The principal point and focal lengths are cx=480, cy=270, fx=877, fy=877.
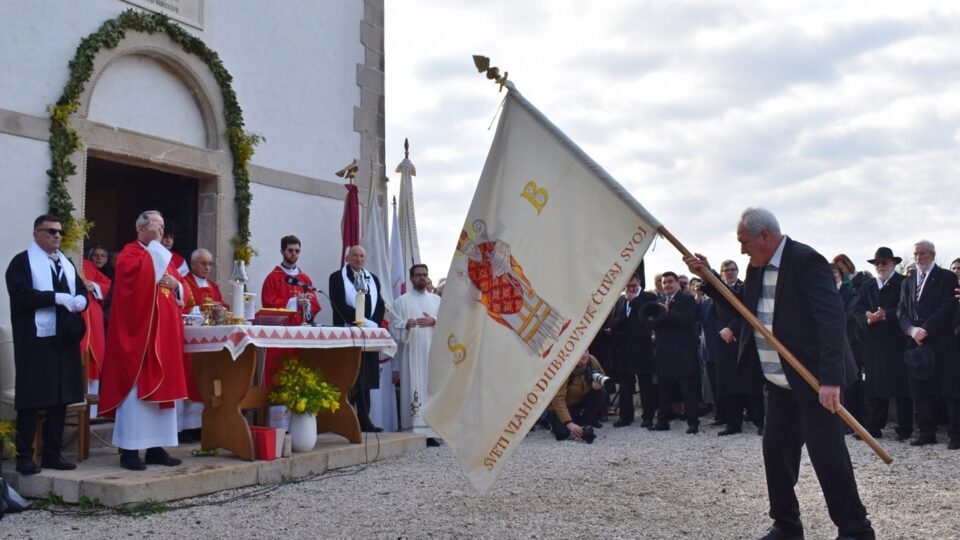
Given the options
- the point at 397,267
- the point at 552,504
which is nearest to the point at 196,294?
the point at 397,267

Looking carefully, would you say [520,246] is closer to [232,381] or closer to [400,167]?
[232,381]

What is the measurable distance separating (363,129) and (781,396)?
7.62 meters

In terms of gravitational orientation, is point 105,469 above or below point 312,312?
below

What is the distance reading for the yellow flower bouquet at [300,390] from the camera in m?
7.35

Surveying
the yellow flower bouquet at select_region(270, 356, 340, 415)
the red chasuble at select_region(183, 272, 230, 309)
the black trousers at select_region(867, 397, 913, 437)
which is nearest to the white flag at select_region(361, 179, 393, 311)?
the red chasuble at select_region(183, 272, 230, 309)

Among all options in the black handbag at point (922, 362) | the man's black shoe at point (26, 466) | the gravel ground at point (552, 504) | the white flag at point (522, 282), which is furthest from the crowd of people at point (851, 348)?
the man's black shoe at point (26, 466)

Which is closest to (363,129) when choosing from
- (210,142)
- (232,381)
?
(210,142)

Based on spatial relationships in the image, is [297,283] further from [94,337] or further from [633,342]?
[633,342]

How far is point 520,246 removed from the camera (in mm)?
4395

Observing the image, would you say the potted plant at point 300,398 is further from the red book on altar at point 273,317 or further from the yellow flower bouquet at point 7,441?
the yellow flower bouquet at point 7,441

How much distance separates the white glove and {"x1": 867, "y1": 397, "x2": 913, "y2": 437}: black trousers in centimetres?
752

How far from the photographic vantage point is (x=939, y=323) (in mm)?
8359

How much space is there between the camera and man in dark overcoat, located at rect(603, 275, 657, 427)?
34.8 feet

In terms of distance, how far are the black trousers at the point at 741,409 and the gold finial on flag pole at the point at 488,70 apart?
6.27 m
